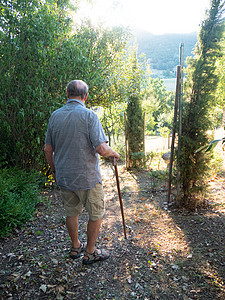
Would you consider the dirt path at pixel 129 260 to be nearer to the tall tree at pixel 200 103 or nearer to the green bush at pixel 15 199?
the green bush at pixel 15 199

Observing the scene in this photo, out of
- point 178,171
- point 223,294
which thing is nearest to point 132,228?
point 178,171

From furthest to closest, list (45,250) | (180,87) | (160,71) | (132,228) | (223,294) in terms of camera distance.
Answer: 1. (160,71)
2. (180,87)
3. (132,228)
4. (45,250)
5. (223,294)

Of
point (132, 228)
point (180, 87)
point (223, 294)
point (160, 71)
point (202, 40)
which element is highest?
point (160, 71)

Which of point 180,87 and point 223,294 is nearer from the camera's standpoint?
point 223,294

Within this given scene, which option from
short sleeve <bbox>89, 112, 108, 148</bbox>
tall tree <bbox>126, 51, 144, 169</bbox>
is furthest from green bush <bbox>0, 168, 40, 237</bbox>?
tall tree <bbox>126, 51, 144, 169</bbox>

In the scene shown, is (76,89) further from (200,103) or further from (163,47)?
(163,47)

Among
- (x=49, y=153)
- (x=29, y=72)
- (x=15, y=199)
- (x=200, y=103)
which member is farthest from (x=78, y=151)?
(x=29, y=72)

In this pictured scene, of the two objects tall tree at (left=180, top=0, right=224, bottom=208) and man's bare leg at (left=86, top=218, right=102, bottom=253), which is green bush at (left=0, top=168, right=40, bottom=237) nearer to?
man's bare leg at (left=86, top=218, right=102, bottom=253)

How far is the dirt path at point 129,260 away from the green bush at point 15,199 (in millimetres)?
169

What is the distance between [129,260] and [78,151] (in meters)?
1.53

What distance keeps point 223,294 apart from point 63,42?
472cm

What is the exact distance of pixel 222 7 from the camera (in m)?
3.39

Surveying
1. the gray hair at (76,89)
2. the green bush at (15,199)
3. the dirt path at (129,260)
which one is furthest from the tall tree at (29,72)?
the gray hair at (76,89)

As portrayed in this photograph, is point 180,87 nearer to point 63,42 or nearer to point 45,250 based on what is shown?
point 63,42
